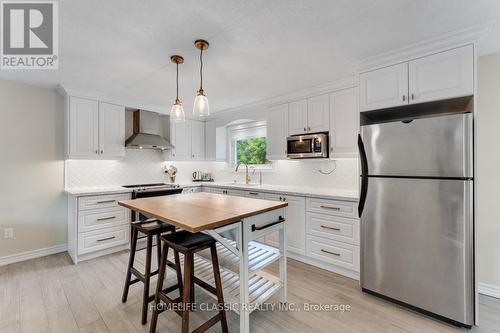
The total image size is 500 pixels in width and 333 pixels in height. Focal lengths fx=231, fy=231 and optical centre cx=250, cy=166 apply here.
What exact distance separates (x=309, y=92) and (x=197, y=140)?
2545 millimetres

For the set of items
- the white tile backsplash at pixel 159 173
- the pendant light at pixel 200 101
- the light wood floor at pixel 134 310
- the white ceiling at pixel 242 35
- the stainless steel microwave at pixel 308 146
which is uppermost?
the white ceiling at pixel 242 35

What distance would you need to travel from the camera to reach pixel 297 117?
10.9 ft

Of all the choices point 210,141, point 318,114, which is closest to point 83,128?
point 210,141

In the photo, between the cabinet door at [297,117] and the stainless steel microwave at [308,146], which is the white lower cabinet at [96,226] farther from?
the cabinet door at [297,117]

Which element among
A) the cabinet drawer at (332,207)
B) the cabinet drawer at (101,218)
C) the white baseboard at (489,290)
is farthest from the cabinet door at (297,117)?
the cabinet drawer at (101,218)

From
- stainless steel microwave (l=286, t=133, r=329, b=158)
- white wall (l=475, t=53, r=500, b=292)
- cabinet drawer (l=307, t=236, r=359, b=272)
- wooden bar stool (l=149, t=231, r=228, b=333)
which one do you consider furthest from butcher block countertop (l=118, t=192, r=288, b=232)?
white wall (l=475, t=53, r=500, b=292)

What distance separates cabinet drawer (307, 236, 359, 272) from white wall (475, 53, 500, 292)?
1172 millimetres

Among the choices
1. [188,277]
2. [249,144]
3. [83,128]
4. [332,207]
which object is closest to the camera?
[188,277]

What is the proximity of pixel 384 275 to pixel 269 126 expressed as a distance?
2.45m

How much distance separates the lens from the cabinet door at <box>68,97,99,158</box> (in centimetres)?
322

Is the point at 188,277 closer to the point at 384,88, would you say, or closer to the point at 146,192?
the point at 146,192

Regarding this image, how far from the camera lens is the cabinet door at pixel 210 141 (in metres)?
4.76

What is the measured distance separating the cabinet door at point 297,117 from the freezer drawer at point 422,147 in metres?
1.10

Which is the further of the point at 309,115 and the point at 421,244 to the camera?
the point at 309,115
